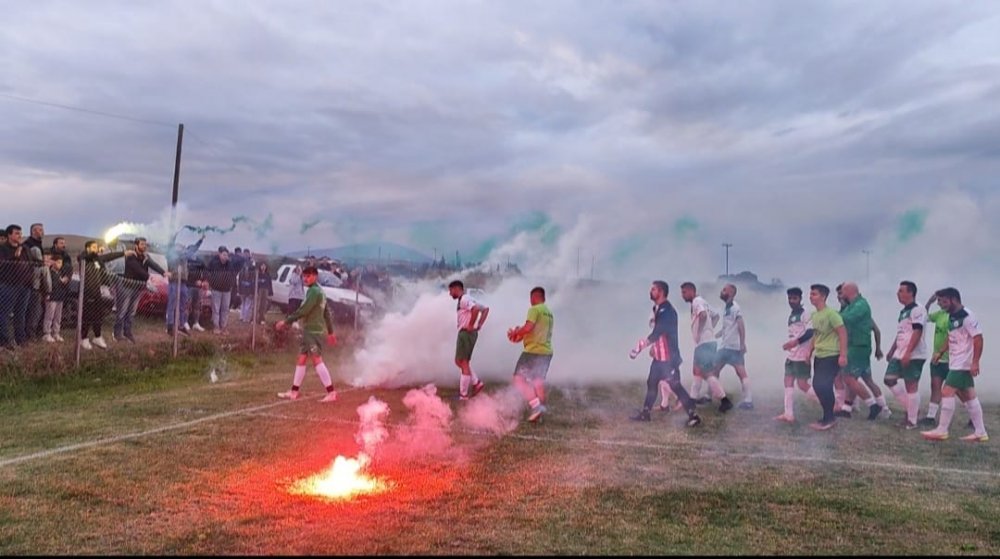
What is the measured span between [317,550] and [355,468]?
7.39 ft

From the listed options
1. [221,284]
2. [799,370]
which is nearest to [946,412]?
[799,370]

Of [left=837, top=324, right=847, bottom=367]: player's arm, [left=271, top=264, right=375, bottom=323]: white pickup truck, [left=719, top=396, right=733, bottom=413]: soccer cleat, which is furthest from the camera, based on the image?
[left=271, top=264, right=375, bottom=323]: white pickup truck

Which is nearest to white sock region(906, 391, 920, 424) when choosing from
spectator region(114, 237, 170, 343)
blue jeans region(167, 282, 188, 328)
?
blue jeans region(167, 282, 188, 328)

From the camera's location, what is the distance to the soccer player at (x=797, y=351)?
11.3m

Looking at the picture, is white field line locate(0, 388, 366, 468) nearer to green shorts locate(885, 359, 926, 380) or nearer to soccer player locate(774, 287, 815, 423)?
soccer player locate(774, 287, 815, 423)

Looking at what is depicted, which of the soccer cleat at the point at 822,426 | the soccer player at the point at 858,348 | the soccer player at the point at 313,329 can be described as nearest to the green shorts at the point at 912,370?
the soccer player at the point at 858,348

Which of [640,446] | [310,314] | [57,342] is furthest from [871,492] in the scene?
[57,342]

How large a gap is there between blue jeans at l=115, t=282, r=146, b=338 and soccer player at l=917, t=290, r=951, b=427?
45.4 feet

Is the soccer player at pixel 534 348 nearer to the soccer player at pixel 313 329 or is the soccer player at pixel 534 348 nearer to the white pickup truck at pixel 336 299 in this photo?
the soccer player at pixel 313 329

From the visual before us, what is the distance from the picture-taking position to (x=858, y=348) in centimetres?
1169

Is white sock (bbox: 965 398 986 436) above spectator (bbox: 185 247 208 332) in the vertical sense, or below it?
below

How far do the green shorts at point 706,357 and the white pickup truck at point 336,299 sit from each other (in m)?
11.9

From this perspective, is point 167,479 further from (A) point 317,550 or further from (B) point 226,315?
(B) point 226,315

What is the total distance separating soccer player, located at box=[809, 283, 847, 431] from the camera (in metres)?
10.6
